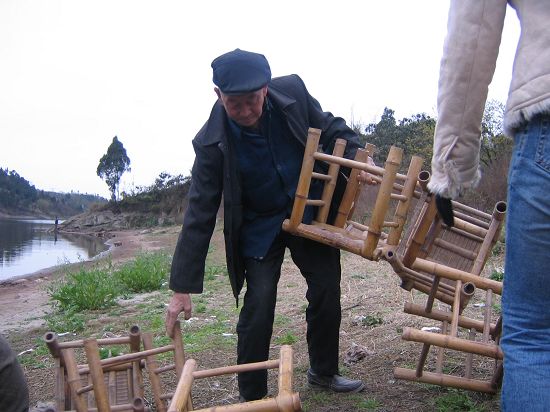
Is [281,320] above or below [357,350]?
below

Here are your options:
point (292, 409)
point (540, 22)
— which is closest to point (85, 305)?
point (292, 409)

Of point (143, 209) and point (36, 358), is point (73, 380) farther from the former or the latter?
point (143, 209)

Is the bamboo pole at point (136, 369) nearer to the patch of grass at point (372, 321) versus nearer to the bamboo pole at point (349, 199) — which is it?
the bamboo pole at point (349, 199)

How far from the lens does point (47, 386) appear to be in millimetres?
4273

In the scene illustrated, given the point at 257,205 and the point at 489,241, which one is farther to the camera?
the point at 257,205

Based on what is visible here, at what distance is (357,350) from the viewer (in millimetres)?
4027

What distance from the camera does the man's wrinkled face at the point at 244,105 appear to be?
2926 millimetres

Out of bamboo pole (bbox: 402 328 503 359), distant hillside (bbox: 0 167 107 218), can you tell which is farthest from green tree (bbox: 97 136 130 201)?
bamboo pole (bbox: 402 328 503 359)

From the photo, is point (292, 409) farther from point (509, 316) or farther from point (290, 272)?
point (290, 272)

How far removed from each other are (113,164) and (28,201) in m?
22.0

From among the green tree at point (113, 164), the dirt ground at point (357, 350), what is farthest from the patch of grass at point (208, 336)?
the green tree at point (113, 164)

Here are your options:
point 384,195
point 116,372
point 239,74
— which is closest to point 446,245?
point 384,195

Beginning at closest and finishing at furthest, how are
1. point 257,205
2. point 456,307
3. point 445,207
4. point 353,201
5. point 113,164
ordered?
point 445,207 → point 456,307 → point 257,205 → point 353,201 → point 113,164

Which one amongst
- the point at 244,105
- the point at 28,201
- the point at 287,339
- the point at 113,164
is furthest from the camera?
the point at 28,201
